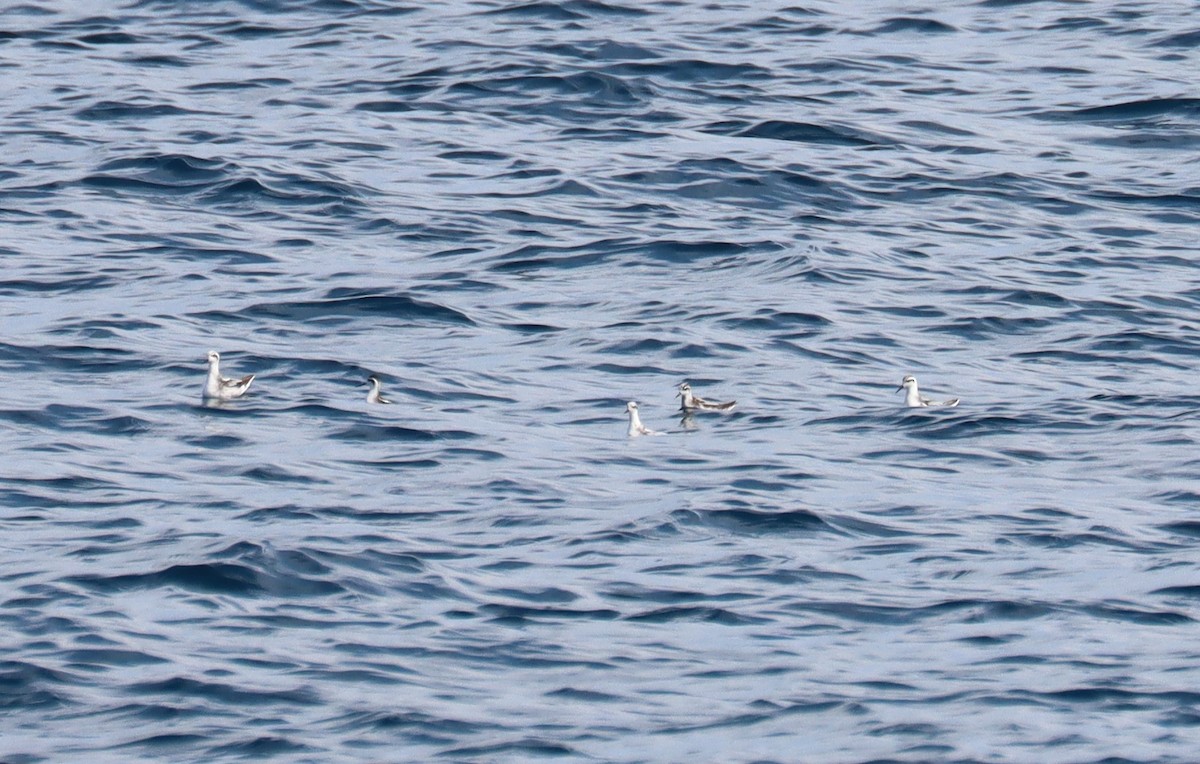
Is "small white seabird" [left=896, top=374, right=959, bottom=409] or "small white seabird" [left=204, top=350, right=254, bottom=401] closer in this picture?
"small white seabird" [left=896, top=374, right=959, bottom=409]

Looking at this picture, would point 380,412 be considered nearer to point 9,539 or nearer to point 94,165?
point 9,539

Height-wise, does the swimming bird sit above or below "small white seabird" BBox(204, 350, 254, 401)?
below

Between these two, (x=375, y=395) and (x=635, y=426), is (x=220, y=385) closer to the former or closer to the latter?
(x=375, y=395)

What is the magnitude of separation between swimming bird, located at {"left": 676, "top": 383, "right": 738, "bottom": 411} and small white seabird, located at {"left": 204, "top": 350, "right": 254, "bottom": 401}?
152 inches

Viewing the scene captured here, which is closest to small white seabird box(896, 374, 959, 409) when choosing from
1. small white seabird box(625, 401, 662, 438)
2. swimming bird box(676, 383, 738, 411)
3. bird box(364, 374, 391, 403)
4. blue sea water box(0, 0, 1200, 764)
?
blue sea water box(0, 0, 1200, 764)

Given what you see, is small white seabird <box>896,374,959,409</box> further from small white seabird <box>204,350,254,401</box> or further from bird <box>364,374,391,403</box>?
small white seabird <box>204,350,254,401</box>

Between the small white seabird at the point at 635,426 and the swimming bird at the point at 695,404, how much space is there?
670 millimetres

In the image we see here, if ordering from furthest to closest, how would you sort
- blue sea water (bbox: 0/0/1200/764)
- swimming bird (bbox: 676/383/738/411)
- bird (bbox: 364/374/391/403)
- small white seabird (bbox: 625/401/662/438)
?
1. bird (bbox: 364/374/391/403)
2. swimming bird (bbox: 676/383/738/411)
3. small white seabird (bbox: 625/401/662/438)
4. blue sea water (bbox: 0/0/1200/764)

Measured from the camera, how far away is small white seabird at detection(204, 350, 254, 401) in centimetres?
1984

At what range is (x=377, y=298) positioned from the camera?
23.1 meters

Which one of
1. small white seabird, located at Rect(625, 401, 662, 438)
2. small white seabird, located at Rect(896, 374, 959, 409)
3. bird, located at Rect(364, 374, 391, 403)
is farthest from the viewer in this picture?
bird, located at Rect(364, 374, 391, 403)

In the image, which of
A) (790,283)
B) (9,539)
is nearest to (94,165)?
(790,283)

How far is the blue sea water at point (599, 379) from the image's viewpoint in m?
12.8

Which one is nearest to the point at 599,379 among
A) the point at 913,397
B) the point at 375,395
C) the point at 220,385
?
the point at 375,395
